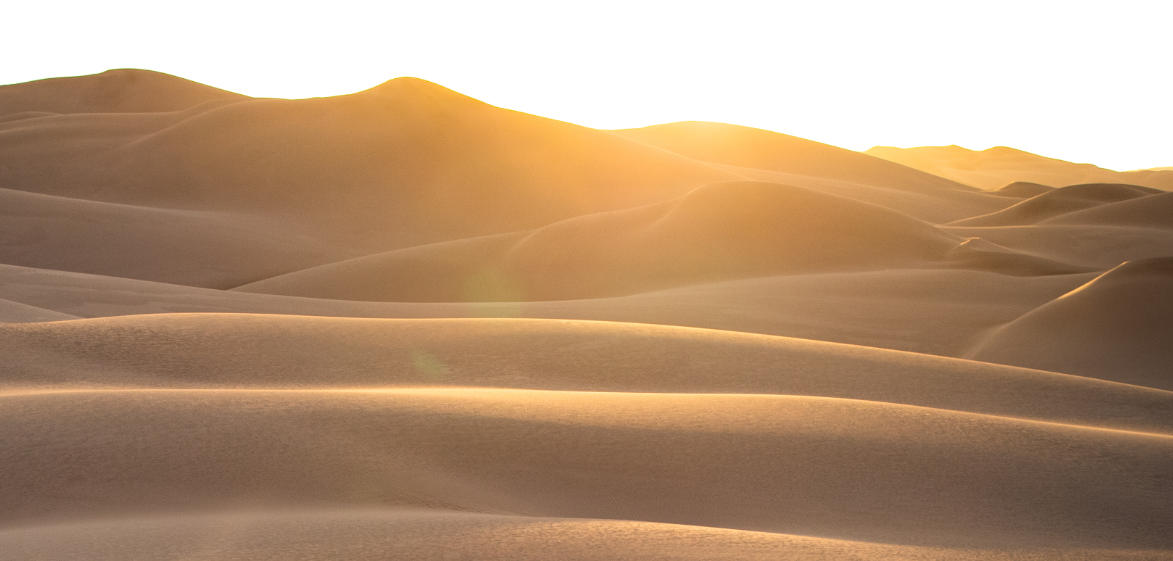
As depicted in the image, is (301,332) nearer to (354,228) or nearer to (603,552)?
(603,552)

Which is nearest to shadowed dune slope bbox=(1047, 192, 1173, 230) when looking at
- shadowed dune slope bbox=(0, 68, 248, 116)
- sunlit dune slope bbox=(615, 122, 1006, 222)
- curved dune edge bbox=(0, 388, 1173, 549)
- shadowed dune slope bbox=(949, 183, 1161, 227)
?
shadowed dune slope bbox=(949, 183, 1161, 227)

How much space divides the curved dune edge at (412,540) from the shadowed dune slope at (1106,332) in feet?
33.4

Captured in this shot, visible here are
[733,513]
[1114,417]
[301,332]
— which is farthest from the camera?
[301,332]

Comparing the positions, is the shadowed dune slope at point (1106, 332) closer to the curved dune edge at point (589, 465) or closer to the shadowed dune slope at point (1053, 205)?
the curved dune edge at point (589, 465)

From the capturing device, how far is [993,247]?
2288 centimetres

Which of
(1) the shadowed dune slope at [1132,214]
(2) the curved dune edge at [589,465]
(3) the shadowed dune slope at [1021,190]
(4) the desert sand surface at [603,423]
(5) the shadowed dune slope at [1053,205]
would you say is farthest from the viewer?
(3) the shadowed dune slope at [1021,190]

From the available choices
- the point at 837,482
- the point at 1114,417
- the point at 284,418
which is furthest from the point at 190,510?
the point at 1114,417

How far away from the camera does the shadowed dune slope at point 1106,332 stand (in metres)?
12.5

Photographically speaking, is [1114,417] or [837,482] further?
[1114,417]

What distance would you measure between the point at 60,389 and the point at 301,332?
86.3 inches

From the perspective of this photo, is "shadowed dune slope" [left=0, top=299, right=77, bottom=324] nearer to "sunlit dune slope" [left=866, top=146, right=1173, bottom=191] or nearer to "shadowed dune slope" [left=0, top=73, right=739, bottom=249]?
"shadowed dune slope" [left=0, top=73, right=739, bottom=249]

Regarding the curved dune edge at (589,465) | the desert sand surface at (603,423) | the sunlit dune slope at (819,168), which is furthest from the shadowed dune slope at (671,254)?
the sunlit dune slope at (819,168)

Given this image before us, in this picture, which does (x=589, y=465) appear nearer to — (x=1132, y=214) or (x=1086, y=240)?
(x=1086, y=240)

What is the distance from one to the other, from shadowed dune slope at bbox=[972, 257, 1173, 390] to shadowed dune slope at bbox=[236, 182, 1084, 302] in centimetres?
633
